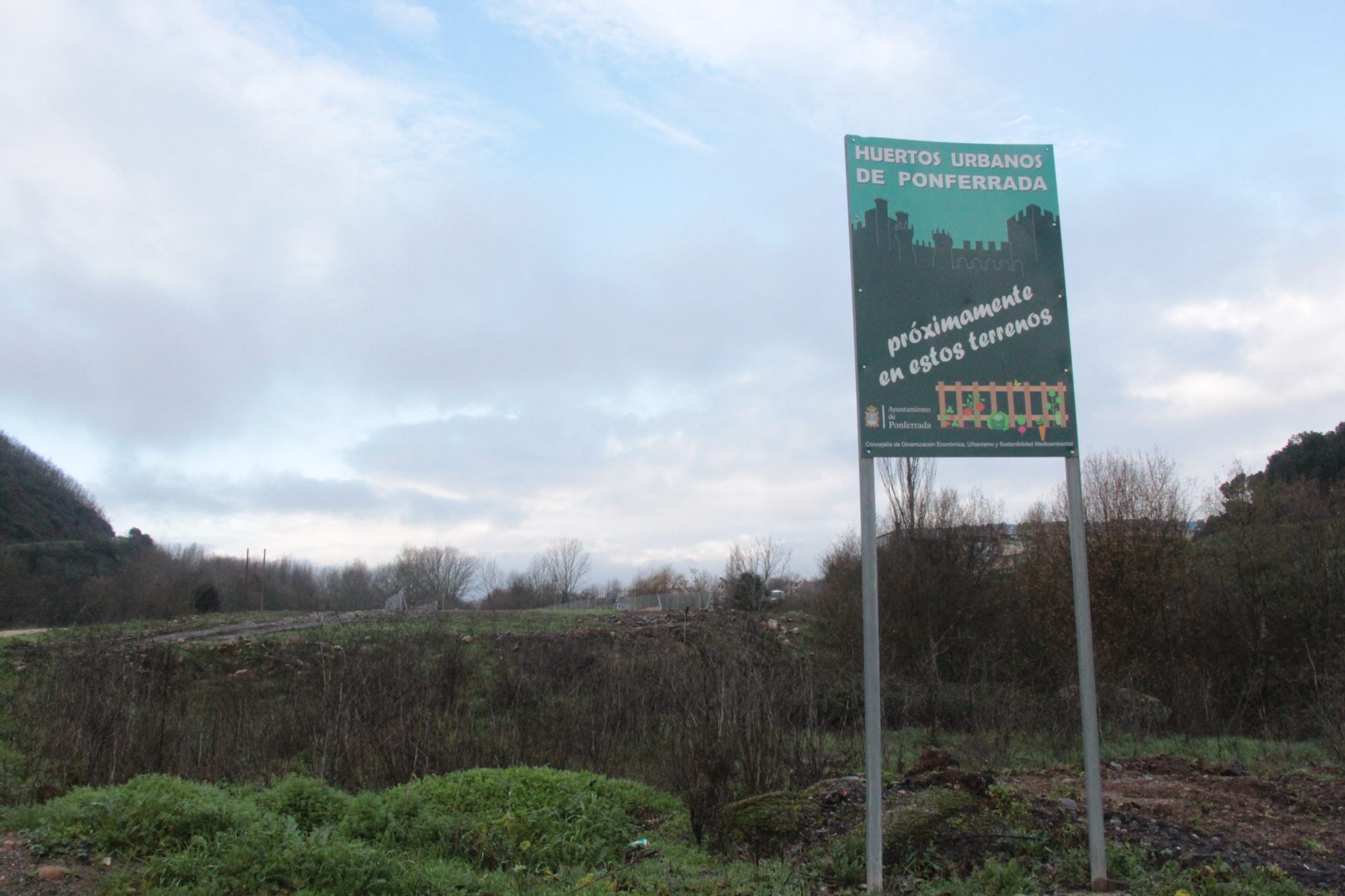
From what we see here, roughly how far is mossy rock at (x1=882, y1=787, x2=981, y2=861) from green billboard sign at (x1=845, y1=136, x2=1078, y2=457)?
2.25m

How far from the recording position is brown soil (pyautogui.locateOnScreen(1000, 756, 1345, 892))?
5.03 m

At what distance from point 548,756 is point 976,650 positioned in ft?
53.3

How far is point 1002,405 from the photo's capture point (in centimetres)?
464

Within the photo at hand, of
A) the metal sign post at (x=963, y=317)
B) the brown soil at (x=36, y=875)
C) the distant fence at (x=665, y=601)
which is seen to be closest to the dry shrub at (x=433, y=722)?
the brown soil at (x=36, y=875)

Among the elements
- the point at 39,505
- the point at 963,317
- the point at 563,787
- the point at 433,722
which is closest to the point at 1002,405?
the point at 963,317

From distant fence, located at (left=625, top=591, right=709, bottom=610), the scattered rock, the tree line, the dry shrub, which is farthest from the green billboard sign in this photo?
distant fence, located at (left=625, top=591, right=709, bottom=610)

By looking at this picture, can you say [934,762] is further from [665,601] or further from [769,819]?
[665,601]

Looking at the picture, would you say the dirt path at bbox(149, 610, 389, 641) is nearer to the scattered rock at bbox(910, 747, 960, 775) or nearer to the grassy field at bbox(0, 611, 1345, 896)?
the grassy field at bbox(0, 611, 1345, 896)

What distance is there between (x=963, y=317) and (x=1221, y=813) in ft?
13.5

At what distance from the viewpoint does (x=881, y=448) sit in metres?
4.48

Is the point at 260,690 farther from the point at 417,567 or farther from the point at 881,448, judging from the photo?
the point at 417,567

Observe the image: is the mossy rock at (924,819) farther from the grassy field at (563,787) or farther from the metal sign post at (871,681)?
the metal sign post at (871,681)

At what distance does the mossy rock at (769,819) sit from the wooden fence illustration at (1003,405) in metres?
2.94

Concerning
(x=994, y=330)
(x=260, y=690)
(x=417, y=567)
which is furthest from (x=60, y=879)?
(x=417, y=567)
